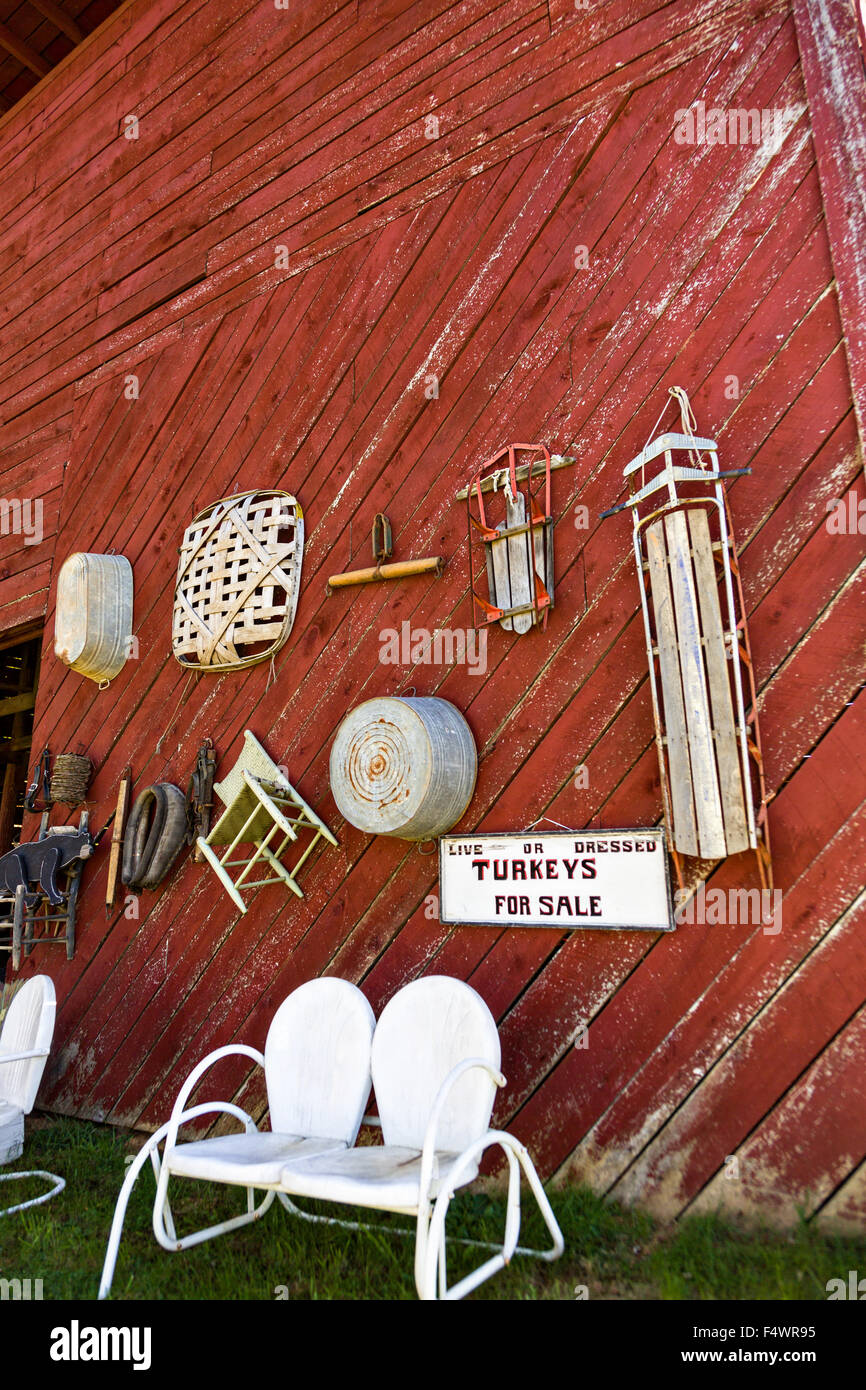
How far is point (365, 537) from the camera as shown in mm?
3520

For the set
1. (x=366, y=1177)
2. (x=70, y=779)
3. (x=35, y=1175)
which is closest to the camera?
(x=366, y=1177)

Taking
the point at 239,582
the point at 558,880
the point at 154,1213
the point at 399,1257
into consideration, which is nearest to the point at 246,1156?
the point at 154,1213

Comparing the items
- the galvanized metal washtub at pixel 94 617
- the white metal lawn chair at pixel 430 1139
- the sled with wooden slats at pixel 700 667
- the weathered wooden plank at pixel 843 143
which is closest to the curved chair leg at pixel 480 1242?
the white metal lawn chair at pixel 430 1139

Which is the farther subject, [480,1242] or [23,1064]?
[23,1064]

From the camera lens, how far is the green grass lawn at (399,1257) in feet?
6.68

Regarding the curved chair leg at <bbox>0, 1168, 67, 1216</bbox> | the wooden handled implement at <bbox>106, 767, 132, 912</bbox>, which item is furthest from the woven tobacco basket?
the curved chair leg at <bbox>0, 1168, 67, 1216</bbox>

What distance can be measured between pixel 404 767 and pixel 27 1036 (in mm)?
1910

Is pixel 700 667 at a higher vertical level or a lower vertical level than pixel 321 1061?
higher

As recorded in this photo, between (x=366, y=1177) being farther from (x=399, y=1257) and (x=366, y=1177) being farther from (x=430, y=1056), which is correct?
(x=399, y=1257)

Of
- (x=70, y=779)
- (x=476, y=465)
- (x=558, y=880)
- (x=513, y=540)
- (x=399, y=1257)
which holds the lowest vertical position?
(x=399, y=1257)

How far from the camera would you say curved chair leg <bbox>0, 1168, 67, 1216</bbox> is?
2.83 m

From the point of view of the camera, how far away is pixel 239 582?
3.74 m

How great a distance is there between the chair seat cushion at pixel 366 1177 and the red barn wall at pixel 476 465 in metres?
0.63
